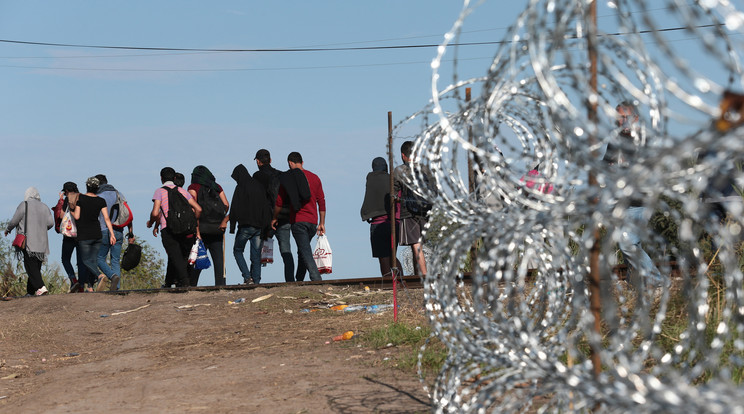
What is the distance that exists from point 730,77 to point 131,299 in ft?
41.9

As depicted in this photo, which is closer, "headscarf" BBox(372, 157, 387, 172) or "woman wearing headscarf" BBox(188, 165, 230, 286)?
"headscarf" BBox(372, 157, 387, 172)

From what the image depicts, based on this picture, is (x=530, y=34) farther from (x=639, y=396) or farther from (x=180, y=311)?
(x=180, y=311)

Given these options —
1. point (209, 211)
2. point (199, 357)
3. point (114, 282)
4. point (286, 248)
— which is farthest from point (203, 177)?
point (199, 357)

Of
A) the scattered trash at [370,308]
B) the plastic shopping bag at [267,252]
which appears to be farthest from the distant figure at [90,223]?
the scattered trash at [370,308]

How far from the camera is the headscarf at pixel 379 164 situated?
546 inches

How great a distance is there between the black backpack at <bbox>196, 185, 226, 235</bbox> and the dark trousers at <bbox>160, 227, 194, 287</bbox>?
344 mm

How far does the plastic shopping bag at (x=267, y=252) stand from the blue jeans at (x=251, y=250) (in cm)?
8

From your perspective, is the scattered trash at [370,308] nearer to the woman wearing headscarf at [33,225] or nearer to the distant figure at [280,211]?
the distant figure at [280,211]

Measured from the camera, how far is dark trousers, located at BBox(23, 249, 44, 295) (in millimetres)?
15805

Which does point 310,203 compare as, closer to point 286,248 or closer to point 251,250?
point 286,248

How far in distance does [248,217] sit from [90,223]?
2742 millimetres

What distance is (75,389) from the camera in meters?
7.59

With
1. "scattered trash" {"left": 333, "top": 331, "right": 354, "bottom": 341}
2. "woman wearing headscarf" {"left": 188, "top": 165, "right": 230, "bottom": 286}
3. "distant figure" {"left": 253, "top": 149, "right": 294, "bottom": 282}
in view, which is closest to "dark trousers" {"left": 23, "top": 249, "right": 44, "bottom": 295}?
"woman wearing headscarf" {"left": 188, "top": 165, "right": 230, "bottom": 286}

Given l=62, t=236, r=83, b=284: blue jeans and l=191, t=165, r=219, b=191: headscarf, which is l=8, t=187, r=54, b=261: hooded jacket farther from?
l=191, t=165, r=219, b=191: headscarf
